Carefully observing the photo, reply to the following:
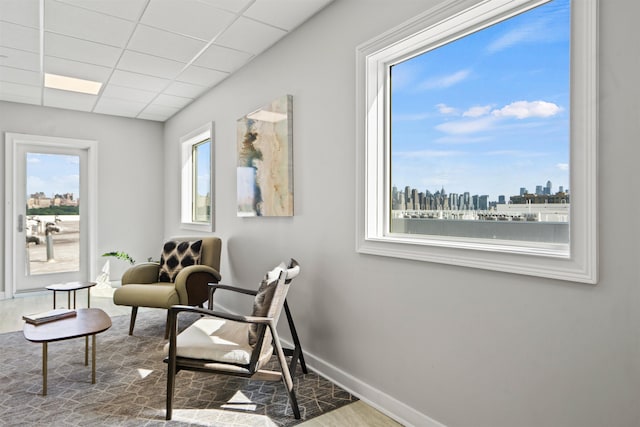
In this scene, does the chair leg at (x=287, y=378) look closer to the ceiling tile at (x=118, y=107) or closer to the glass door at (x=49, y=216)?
the ceiling tile at (x=118, y=107)

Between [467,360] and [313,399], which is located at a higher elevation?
[467,360]

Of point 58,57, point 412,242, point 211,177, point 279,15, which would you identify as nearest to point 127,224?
point 211,177

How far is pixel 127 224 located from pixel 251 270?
10.5ft

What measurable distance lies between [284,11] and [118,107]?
356 cm

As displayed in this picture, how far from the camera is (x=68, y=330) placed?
2.46m

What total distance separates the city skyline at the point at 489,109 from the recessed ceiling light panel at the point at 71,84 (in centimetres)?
364

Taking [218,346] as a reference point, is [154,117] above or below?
above

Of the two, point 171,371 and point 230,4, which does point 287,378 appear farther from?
point 230,4

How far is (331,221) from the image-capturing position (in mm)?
2689

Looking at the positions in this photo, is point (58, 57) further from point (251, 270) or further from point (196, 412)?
point (196, 412)

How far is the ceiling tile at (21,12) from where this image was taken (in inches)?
104

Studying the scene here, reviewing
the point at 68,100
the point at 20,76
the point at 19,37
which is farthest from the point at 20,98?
the point at 19,37

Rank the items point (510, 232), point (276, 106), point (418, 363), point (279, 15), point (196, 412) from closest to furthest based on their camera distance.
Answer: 1. point (510, 232)
2. point (418, 363)
3. point (196, 412)
4. point (279, 15)
5. point (276, 106)

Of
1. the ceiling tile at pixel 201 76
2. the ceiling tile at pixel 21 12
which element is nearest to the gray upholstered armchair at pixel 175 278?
the ceiling tile at pixel 201 76
